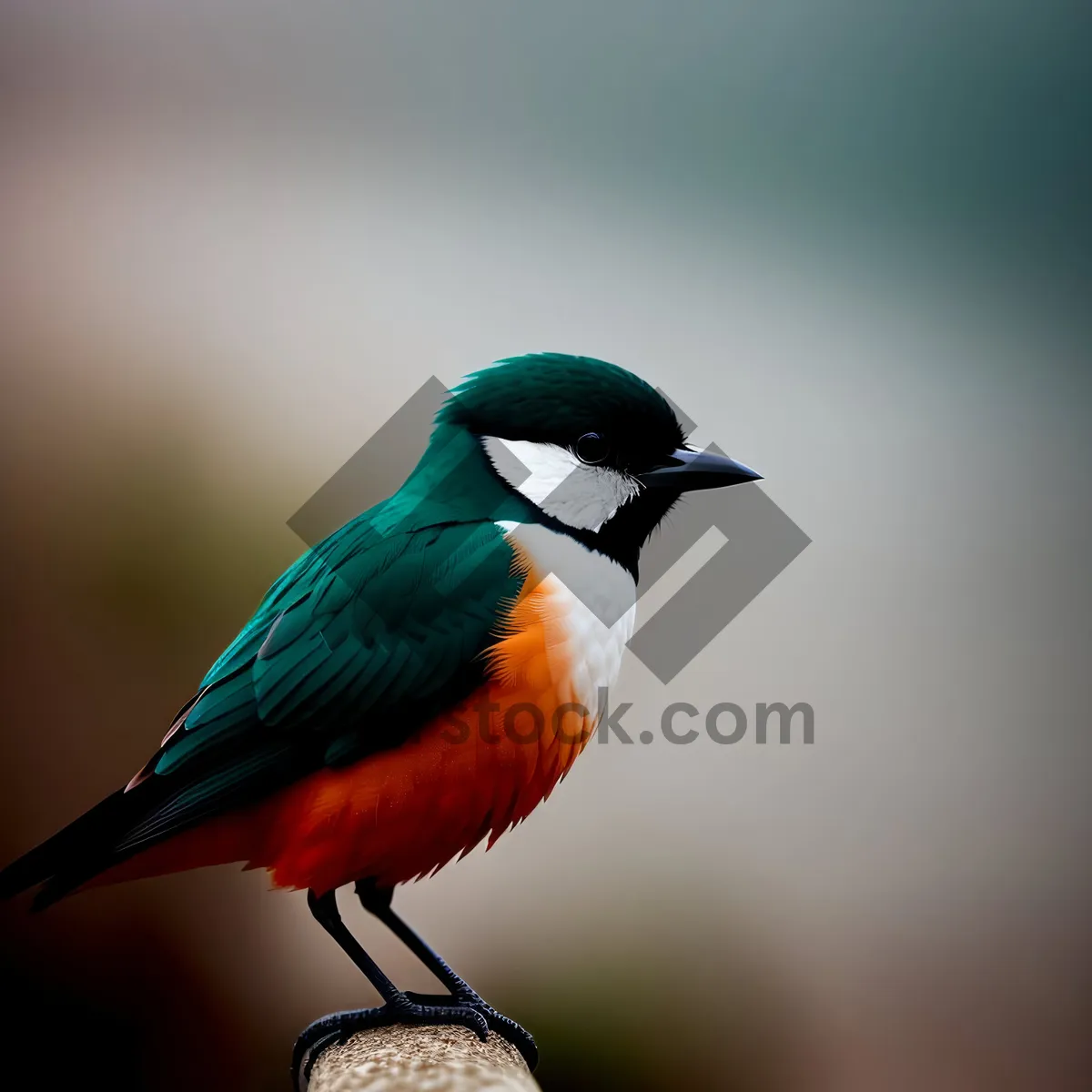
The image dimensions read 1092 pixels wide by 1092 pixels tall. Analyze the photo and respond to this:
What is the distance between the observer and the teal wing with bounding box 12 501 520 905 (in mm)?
1037

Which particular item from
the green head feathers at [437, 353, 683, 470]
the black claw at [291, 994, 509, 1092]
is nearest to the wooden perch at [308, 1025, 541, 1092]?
the black claw at [291, 994, 509, 1092]

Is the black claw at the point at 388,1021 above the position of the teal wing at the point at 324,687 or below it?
below

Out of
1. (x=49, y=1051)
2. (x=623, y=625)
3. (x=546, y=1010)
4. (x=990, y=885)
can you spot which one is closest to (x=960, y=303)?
(x=990, y=885)

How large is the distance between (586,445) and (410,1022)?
75 cm

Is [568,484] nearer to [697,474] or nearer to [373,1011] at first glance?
[697,474]

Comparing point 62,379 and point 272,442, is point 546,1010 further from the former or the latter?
point 62,379

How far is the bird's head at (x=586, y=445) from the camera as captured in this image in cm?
118

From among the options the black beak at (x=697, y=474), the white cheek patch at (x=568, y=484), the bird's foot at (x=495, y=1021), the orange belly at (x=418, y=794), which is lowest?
the bird's foot at (x=495, y=1021)

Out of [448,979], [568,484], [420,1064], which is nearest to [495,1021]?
[448,979]

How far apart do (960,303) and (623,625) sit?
5.48 feet

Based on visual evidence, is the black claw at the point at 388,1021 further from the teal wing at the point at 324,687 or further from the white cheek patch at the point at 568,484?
the white cheek patch at the point at 568,484

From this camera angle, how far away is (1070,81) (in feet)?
7.70

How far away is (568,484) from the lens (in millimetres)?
1195

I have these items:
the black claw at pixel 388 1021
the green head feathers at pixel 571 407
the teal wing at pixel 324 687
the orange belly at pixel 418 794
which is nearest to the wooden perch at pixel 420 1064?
the black claw at pixel 388 1021
